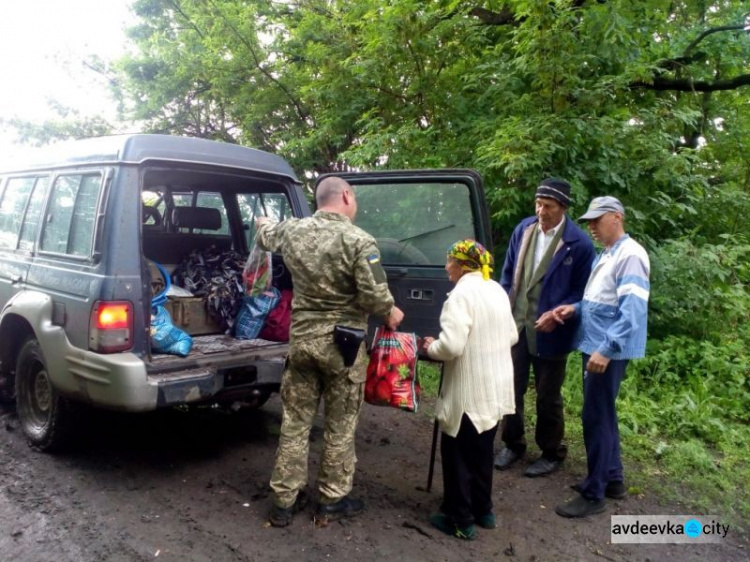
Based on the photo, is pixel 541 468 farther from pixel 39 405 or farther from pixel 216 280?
pixel 39 405

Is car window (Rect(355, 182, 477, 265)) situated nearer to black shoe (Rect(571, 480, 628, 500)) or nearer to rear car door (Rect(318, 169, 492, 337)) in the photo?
rear car door (Rect(318, 169, 492, 337))

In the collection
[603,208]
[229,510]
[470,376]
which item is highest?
[603,208]

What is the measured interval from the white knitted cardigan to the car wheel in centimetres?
249

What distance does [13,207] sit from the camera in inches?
171

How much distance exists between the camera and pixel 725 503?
11.5 feet

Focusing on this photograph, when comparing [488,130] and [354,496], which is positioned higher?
[488,130]

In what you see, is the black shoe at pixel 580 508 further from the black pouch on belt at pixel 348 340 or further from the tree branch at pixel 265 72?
the tree branch at pixel 265 72

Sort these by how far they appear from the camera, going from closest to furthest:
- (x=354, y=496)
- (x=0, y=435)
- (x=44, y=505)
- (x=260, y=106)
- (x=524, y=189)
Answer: (x=44, y=505)
(x=354, y=496)
(x=0, y=435)
(x=524, y=189)
(x=260, y=106)

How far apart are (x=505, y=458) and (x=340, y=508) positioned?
1.36 meters

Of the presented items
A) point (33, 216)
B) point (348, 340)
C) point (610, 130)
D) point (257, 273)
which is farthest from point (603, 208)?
point (33, 216)

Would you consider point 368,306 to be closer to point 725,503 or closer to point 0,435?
point 725,503

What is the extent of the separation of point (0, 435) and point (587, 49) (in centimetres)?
618

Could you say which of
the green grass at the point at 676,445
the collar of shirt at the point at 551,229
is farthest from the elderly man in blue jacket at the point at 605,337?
the green grass at the point at 676,445

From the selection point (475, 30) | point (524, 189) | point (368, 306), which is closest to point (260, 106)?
point (475, 30)
